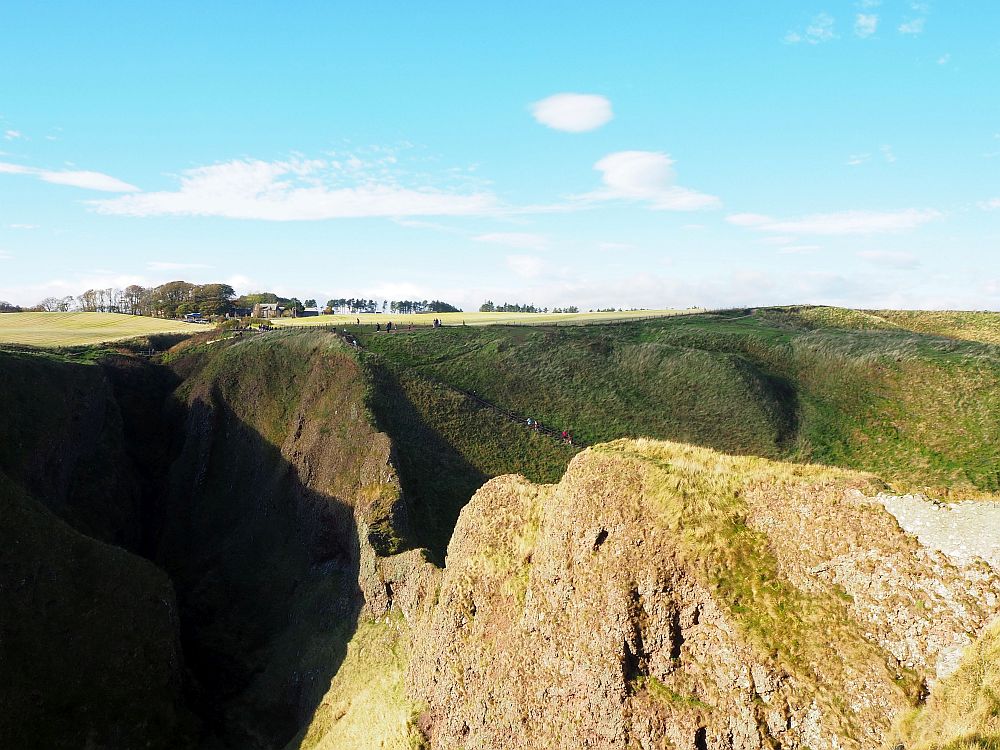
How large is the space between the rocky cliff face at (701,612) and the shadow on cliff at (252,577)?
1742 cm

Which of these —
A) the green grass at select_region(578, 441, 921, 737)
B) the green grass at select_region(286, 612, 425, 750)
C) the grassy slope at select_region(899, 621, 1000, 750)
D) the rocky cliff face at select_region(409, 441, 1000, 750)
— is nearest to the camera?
the grassy slope at select_region(899, 621, 1000, 750)

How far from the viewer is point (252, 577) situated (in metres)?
47.5

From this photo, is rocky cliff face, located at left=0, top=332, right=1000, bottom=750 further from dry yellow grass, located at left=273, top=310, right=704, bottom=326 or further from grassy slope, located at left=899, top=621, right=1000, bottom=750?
dry yellow grass, located at left=273, top=310, right=704, bottom=326

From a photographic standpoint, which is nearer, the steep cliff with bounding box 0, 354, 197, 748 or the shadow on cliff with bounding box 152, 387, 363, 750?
the steep cliff with bounding box 0, 354, 197, 748

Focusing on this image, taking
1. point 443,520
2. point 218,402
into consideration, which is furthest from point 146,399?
point 443,520

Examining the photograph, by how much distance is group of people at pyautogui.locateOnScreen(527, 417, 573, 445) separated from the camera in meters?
57.8

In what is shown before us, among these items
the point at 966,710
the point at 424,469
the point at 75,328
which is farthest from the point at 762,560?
the point at 75,328

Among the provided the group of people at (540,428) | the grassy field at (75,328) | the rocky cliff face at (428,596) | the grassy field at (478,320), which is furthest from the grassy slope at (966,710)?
the grassy field at (75,328)

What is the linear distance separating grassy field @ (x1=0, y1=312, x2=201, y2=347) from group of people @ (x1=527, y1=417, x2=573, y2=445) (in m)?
69.7

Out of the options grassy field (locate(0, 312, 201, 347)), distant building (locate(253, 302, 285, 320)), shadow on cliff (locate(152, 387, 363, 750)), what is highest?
distant building (locate(253, 302, 285, 320))

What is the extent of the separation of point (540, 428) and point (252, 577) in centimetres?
2990

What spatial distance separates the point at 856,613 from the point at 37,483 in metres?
55.4

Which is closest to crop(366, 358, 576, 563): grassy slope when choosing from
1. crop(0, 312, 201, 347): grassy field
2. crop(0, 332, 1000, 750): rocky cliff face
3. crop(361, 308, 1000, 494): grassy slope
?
crop(0, 332, 1000, 750): rocky cliff face

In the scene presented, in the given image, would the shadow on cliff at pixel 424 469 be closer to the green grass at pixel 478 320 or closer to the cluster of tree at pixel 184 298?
the green grass at pixel 478 320
